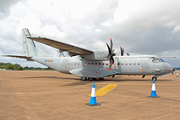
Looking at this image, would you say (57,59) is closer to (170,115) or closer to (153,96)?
(153,96)

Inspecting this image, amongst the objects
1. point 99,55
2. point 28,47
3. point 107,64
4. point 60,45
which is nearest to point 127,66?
point 107,64

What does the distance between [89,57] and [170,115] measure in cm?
1445

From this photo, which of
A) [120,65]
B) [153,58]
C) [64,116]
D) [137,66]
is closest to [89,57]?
[120,65]

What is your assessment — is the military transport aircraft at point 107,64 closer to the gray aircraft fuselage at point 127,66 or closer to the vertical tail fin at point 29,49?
the gray aircraft fuselage at point 127,66

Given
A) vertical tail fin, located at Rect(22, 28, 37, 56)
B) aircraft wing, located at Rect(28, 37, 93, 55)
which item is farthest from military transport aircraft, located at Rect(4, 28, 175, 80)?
vertical tail fin, located at Rect(22, 28, 37, 56)

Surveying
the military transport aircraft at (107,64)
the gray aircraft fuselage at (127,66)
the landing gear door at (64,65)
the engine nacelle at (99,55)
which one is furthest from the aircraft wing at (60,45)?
the landing gear door at (64,65)

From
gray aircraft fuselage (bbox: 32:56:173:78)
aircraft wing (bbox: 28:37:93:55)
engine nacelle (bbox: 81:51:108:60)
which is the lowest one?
gray aircraft fuselage (bbox: 32:56:173:78)

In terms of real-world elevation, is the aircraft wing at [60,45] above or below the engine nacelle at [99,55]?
above

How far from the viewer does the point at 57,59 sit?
75.0 ft

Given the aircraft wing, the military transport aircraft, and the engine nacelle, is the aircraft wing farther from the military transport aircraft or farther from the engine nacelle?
the engine nacelle

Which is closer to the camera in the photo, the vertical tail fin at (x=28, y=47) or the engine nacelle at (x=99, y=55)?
the engine nacelle at (x=99, y=55)

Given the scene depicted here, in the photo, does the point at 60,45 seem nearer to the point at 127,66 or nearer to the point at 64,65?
the point at 64,65

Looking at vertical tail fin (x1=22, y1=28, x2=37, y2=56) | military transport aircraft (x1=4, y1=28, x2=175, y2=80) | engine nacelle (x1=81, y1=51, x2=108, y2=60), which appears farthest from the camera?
vertical tail fin (x1=22, y1=28, x2=37, y2=56)

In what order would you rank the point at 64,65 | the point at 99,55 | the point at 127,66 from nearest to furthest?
the point at 99,55 → the point at 127,66 → the point at 64,65
